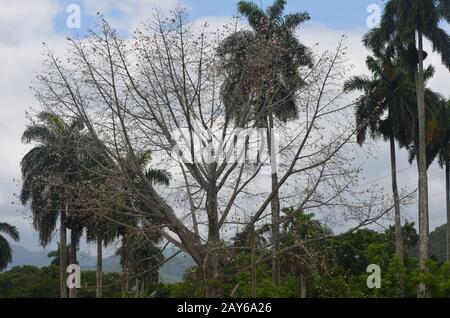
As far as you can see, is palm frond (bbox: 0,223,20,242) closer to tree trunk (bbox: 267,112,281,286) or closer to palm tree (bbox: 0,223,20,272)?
palm tree (bbox: 0,223,20,272)

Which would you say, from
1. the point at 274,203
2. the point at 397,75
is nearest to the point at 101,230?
the point at 274,203

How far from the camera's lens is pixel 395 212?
12.1m

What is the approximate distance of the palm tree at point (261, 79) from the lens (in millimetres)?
12359

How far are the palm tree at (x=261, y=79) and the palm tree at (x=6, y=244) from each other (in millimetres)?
32296

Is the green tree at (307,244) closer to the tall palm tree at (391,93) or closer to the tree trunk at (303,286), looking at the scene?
the tree trunk at (303,286)

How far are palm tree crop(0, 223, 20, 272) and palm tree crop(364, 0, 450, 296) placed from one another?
2639 cm

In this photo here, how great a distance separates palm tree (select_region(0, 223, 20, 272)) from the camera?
4128 cm

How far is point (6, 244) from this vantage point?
42.0 meters

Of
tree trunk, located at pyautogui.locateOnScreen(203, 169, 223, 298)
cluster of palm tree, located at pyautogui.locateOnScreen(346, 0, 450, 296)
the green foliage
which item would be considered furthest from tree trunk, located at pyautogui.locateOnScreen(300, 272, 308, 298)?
the green foliage

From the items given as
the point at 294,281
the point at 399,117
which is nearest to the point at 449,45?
the point at 399,117

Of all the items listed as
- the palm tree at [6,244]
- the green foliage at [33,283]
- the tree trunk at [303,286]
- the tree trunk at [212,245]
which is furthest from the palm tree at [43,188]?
the green foliage at [33,283]

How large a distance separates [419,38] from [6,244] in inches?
1137

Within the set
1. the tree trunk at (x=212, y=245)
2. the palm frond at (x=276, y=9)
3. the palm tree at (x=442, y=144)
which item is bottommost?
the tree trunk at (x=212, y=245)
